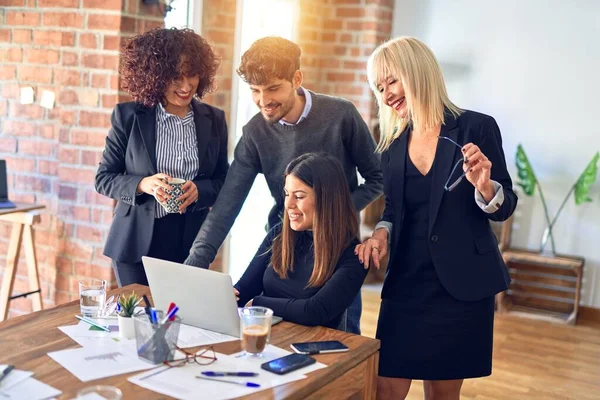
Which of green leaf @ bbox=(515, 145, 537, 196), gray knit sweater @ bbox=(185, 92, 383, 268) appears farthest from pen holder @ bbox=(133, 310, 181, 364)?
green leaf @ bbox=(515, 145, 537, 196)

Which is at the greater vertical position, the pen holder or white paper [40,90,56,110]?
white paper [40,90,56,110]

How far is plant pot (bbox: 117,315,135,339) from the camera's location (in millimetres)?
1897

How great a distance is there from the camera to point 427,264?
7.34 feet

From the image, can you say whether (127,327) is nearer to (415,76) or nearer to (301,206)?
(301,206)

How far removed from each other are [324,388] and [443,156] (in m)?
0.80

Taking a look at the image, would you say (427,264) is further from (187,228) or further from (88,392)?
(88,392)

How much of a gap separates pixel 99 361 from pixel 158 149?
1.07 metres

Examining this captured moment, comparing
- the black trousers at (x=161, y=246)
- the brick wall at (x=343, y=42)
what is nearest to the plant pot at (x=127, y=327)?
the black trousers at (x=161, y=246)

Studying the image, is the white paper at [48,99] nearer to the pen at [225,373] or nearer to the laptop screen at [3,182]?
the laptop screen at [3,182]

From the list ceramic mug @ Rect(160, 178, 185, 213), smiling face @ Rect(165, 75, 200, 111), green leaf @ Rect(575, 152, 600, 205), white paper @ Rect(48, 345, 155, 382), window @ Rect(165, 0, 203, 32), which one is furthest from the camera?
green leaf @ Rect(575, 152, 600, 205)

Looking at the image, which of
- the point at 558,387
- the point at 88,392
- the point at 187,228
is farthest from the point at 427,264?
the point at 558,387

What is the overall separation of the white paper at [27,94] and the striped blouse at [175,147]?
1126 mm

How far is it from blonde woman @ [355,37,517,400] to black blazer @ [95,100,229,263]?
2.38 feet

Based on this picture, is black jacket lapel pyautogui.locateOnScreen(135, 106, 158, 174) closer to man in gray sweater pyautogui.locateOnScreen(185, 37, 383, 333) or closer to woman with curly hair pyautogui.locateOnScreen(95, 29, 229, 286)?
woman with curly hair pyautogui.locateOnScreen(95, 29, 229, 286)
